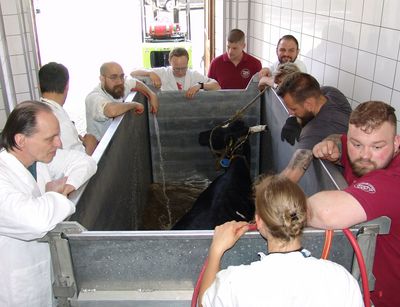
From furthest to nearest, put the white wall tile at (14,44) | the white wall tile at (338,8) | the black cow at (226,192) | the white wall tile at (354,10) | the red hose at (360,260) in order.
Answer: the white wall tile at (14,44) < the white wall tile at (338,8) < the white wall tile at (354,10) < the black cow at (226,192) < the red hose at (360,260)

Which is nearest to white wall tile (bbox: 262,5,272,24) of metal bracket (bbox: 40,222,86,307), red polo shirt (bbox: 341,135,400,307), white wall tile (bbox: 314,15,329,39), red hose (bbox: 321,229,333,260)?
white wall tile (bbox: 314,15,329,39)

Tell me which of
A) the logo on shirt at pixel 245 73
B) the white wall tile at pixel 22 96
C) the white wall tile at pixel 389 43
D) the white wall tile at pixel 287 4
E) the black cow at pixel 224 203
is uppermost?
the white wall tile at pixel 287 4

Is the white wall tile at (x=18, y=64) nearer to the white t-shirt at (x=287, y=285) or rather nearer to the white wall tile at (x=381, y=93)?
the white wall tile at (x=381, y=93)

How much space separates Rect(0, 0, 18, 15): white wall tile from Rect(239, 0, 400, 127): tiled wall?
2767 mm

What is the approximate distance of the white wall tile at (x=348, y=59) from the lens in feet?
10.5

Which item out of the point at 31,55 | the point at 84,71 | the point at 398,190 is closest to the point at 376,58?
the point at 398,190

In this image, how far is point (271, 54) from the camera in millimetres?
4945

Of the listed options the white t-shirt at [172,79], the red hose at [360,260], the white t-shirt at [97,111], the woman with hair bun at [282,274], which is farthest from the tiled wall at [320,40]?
the woman with hair bun at [282,274]

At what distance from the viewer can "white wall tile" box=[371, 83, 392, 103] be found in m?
2.83

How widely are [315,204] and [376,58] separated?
6.70ft

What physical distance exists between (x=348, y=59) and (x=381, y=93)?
0.52m

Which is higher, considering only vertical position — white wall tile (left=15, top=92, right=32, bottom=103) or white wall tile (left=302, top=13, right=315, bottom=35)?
white wall tile (left=302, top=13, right=315, bottom=35)

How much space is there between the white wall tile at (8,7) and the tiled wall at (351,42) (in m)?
2.77

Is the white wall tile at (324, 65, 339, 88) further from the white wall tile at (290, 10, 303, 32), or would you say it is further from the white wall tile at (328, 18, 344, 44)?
the white wall tile at (290, 10, 303, 32)
